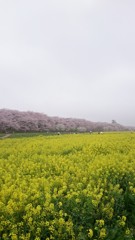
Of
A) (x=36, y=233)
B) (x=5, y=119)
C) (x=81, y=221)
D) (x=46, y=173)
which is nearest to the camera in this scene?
(x=36, y=233)

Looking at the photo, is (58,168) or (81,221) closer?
(81,221)

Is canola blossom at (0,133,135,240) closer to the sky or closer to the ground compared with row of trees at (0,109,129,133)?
closer to the ground

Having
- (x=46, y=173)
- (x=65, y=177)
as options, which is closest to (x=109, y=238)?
(x=65, y=177)

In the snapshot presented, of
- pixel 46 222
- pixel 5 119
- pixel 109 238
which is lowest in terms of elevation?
pixel 109 238

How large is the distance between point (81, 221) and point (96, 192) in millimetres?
1218

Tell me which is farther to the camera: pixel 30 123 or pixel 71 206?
pixel 30 123

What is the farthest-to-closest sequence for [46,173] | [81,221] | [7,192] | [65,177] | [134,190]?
[46,173] → [65,177] → [134,190] → [7,192] → [81,221]

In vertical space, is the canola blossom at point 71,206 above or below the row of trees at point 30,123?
below

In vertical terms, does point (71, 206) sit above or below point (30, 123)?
below

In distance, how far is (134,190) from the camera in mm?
7547

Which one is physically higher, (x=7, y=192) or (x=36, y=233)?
(x=7, y=192)

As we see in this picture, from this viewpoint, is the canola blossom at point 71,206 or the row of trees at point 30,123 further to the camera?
the row of trees at point 30,123

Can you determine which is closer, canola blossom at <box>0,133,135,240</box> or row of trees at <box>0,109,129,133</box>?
canola blossom at <box>0,133,135,240</box>

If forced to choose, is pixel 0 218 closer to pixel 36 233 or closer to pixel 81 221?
pixel 36 233
